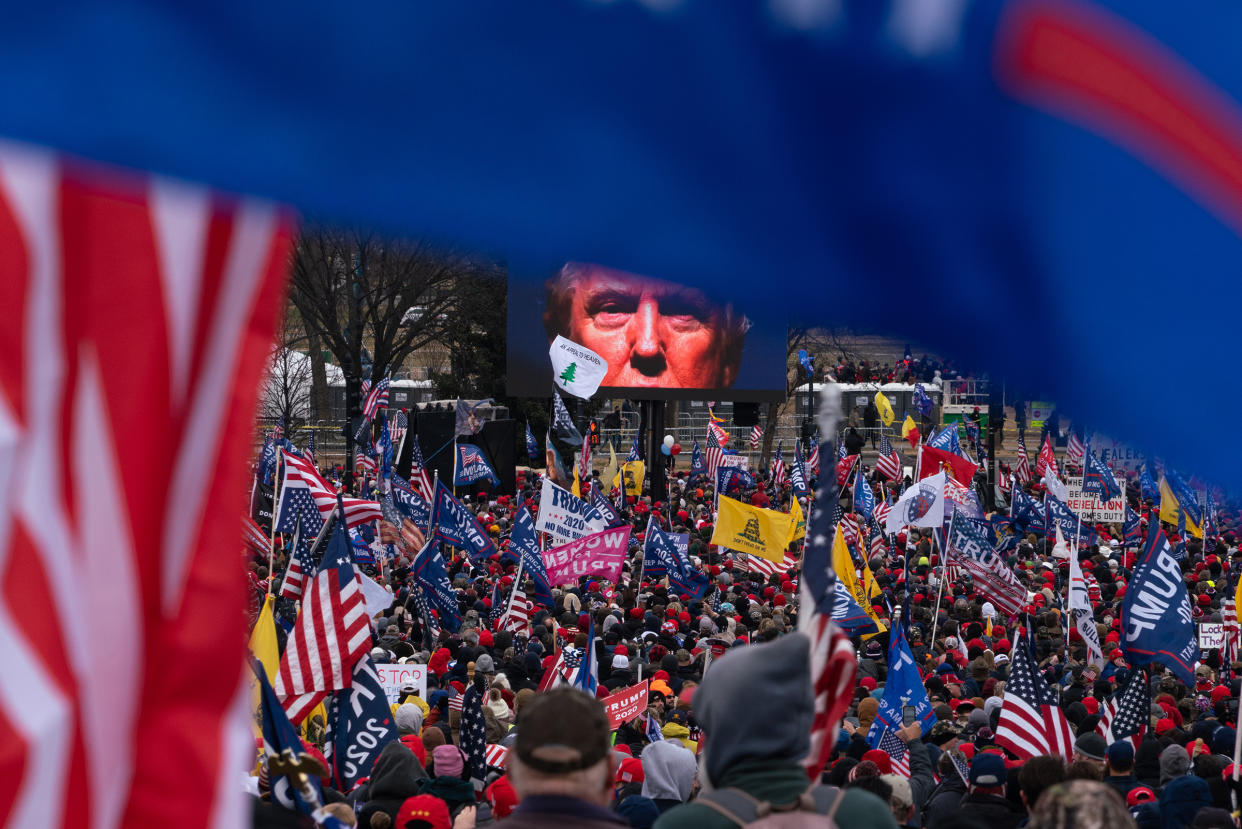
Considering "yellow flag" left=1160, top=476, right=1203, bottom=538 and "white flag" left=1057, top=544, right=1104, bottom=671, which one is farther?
"yellow flag" left=1160, top=476, right=1203, bottom=538

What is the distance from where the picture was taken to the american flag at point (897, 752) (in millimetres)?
8508

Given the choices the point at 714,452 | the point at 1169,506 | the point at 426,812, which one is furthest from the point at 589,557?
the point at 714,452

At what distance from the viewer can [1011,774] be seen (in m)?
6.86

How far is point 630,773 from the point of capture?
26.6ft

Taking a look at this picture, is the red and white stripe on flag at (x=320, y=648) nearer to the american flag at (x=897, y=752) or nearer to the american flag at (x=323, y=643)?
the american flag at (x=323, y=643)

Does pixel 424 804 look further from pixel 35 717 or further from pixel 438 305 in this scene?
pixel 438 305

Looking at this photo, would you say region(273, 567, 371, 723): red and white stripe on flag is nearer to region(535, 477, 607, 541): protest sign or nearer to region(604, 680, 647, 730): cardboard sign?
region(604, 680, 647, 730): cardboard sign

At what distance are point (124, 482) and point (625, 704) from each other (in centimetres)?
762

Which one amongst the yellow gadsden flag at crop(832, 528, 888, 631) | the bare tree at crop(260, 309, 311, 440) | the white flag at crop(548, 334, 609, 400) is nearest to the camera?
the yellow gadsden flag at crop(832, 528, 888, 631)

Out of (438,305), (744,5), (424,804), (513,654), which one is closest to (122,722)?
(744,5)

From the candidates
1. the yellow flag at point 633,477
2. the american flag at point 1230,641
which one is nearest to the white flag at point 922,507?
the american flag at point 1230,641

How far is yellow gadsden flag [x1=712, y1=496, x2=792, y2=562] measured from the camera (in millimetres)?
17562

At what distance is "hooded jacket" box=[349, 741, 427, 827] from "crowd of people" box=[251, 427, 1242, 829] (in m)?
0.01

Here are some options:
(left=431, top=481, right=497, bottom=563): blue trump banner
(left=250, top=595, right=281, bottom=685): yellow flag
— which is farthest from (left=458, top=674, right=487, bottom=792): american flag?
(left=431, top=481, right=497, bottom=563): blue trump banner
